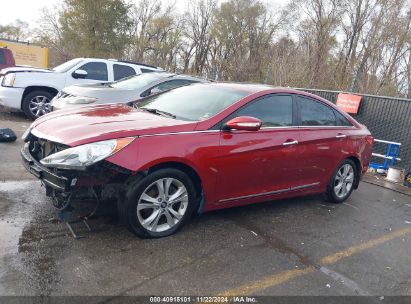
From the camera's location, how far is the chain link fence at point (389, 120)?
905 cm

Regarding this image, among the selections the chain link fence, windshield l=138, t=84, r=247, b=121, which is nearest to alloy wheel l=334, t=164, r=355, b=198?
windshield l=138, t=84, r=247, b=121

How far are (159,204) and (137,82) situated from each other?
17.0ft

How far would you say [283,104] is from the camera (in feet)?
16.1

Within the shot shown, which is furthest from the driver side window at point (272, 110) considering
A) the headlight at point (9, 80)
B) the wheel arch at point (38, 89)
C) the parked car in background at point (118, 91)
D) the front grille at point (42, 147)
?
the headlight at point (9, 80)

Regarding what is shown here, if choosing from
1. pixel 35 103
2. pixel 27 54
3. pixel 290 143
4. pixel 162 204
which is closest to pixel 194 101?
pixel 290 143

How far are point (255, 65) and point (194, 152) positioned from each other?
32.7m

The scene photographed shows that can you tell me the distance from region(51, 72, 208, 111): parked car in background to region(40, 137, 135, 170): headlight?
12.2 ft

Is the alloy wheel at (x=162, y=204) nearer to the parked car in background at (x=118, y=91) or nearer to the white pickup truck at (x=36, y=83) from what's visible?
the parked car in background at (x=118, y=91)

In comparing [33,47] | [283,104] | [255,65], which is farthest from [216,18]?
[283,104]

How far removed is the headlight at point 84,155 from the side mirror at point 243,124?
112 cm

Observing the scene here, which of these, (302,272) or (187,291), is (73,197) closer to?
(187,291)

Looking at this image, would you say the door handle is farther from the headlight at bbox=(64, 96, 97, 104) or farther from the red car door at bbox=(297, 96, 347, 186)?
the headlight at bbox=(64, 96, 97, 104)

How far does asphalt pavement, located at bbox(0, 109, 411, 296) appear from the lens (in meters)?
3.08

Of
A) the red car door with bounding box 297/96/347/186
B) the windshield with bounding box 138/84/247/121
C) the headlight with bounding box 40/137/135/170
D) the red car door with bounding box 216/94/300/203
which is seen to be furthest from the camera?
the red car door with bounding box 297/96/347/186
